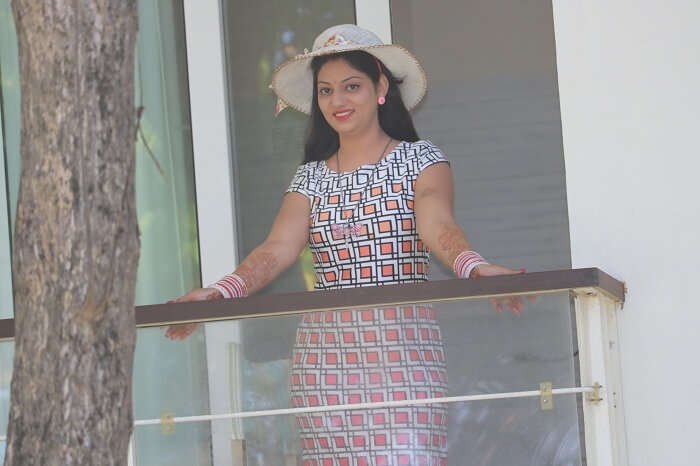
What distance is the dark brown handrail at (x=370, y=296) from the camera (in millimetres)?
2818

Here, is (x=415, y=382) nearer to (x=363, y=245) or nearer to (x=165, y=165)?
(x=363, y=245)

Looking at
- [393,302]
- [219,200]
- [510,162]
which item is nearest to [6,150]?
[219,200]

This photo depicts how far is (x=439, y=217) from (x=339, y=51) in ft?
2.16

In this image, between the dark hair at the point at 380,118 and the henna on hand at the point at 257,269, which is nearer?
the henna on hand at the point at 257,269

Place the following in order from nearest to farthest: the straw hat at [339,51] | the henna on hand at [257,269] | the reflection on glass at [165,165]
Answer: the henna on hand at [257,269]
the straw hat at [339,51]
the reflection on glass at [165,165]

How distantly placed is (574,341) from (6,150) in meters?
2.41

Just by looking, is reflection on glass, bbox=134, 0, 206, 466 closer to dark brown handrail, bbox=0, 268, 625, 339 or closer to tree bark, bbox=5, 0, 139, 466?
dark brown handrail, bbox=0, 268, 625, 339

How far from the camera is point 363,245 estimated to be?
3.34 m

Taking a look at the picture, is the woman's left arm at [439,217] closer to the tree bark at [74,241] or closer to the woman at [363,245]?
the woman at [363,245]

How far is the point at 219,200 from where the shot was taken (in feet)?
15.2

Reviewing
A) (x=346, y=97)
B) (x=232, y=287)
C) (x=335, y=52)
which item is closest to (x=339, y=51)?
(x=335, y=52)

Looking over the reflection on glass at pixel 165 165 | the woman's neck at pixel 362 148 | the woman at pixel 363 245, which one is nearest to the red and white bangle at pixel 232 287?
the woman at pixel 363 245

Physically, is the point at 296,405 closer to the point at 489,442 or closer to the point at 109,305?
the point at 489,442

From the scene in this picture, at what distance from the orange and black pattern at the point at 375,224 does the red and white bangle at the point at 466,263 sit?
0.31 meters
